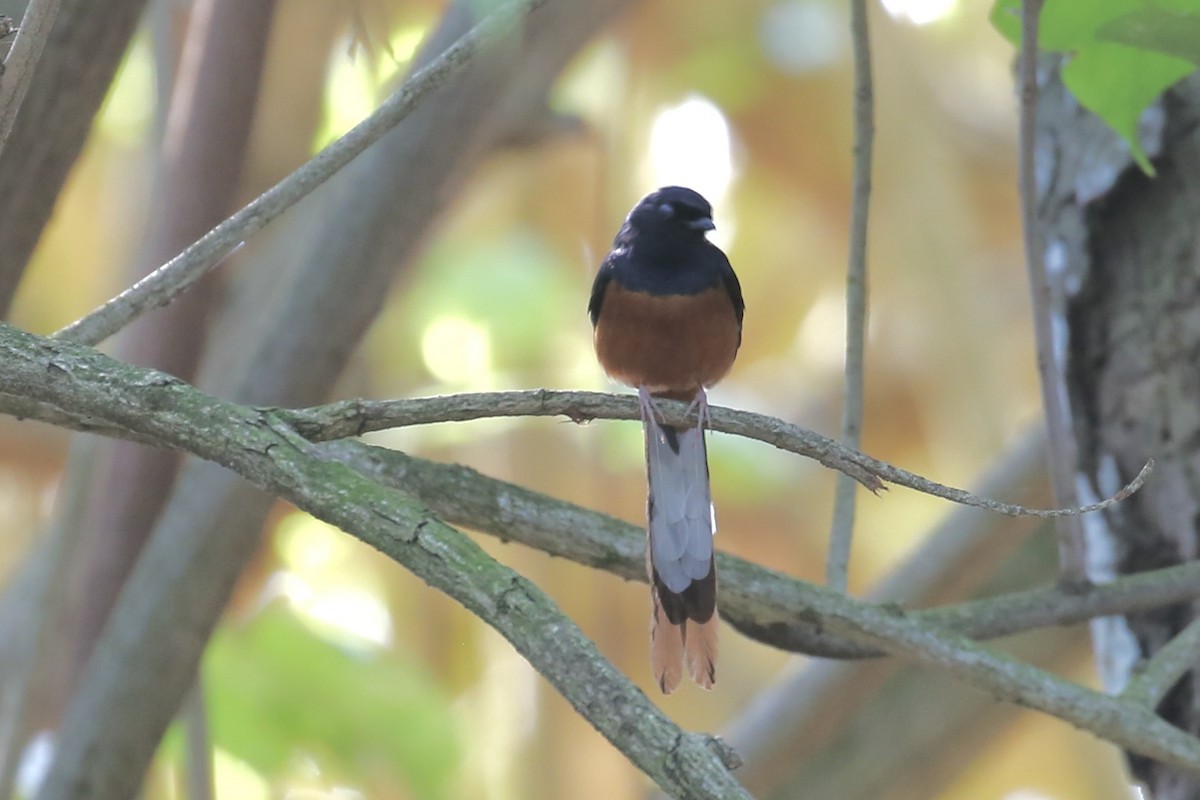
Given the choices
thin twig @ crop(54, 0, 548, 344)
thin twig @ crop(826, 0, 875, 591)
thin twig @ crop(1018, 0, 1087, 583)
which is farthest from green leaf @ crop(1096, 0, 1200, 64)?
thin twig @ crop(54, 0, 548, 344)

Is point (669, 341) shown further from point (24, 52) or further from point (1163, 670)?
point (24, 52)

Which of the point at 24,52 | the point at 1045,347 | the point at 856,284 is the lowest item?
the point at 24,52

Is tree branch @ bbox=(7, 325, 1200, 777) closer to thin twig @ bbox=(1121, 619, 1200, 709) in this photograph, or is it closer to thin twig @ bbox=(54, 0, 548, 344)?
thin twig @ bbox=(54, 0, 548, 344)

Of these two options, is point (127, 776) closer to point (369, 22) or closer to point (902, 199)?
point (369, 22)

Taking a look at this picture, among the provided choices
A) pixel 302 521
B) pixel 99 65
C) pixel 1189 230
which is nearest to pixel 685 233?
pixel 1189 230

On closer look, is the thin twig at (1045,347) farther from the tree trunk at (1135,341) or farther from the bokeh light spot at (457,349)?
the bokeh light spot at (457,349)

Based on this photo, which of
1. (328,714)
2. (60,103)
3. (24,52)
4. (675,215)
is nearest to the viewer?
(24,52)

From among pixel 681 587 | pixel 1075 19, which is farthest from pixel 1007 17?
pixel 681 587
